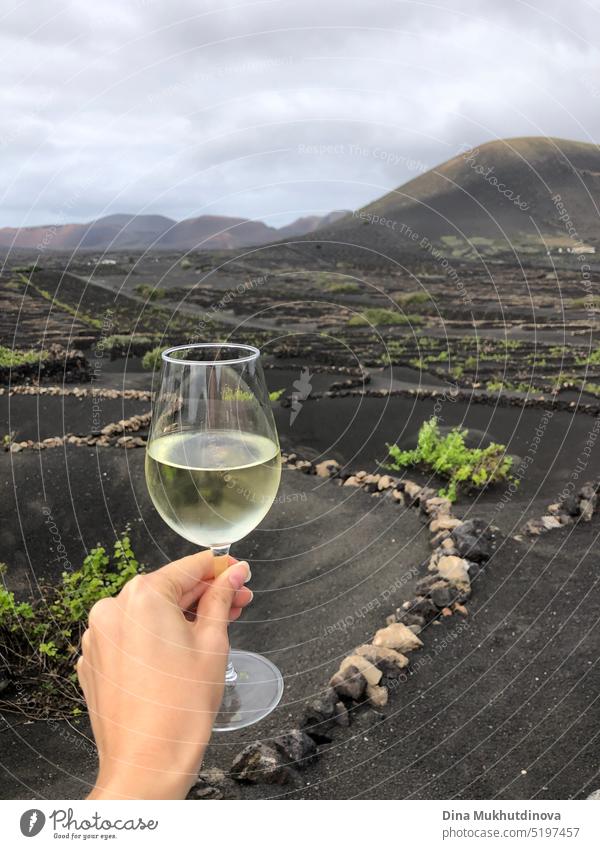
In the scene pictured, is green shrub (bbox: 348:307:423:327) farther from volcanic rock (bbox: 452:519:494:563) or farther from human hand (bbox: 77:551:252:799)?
human hand (bbox: 77:551:252:799)

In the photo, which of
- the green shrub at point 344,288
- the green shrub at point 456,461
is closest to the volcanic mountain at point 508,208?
the green shrub at point 344,288

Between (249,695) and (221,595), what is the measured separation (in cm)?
147

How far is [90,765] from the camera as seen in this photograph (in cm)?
300

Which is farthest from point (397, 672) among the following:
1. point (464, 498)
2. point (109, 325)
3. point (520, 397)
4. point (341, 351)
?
point (109, 325)

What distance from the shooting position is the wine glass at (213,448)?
77.2 inches

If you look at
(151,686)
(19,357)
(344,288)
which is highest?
(344,288)

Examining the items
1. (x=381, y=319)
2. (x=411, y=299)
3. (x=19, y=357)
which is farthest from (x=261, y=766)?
(x=411, y=299)

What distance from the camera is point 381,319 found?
21516mm

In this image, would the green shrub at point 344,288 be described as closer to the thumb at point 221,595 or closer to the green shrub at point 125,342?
the green shrub at point 125,342

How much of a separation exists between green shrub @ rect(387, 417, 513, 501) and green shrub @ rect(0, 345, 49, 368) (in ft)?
24.0

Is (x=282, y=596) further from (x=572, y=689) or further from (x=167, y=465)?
(x=167, y=465)

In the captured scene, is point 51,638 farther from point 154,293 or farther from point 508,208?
point 508,208

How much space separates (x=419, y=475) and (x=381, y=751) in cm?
481

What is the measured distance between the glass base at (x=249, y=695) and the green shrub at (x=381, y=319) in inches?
690
